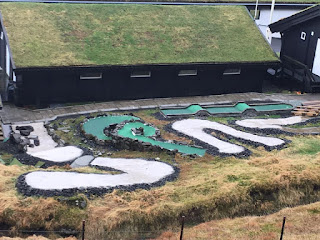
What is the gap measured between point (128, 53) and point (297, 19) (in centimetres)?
1463

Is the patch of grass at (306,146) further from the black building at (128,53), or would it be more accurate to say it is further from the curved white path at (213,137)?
the black building at (128,53)

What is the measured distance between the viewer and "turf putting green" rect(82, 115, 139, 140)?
971 inches

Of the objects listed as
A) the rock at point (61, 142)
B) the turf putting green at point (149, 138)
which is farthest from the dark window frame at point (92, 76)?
the rock at point (61, 142)

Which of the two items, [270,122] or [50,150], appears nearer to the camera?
[50,150]

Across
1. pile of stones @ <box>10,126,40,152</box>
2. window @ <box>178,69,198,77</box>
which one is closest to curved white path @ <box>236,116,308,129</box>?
window @ <box>178,69,198,77</box>

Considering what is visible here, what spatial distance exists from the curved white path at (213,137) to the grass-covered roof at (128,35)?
6.48 metres

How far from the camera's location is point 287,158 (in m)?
20.7

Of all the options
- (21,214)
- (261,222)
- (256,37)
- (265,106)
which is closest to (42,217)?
(21,214)

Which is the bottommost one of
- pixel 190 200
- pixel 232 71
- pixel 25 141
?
pixel 25 141

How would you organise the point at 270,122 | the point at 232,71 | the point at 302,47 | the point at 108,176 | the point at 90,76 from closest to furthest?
the point at 108,176 < the point at 270,122 < the point at 90,76 < the point at 232,71 < the point at 302,47

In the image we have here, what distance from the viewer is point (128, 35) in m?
32.3

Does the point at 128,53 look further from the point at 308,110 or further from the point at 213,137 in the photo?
the point at 308,110

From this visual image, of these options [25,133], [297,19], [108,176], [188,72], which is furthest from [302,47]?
[108,176]

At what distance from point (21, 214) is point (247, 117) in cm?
1720
